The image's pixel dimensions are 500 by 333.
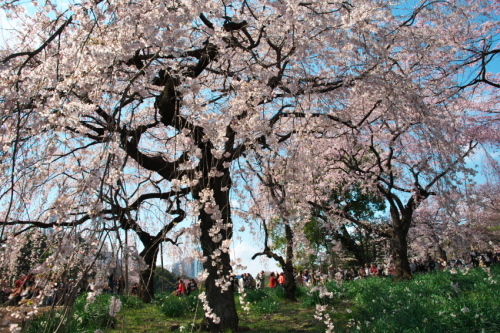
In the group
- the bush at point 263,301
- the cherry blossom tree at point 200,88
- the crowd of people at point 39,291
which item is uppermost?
the cherry blossom tree at point 200,88

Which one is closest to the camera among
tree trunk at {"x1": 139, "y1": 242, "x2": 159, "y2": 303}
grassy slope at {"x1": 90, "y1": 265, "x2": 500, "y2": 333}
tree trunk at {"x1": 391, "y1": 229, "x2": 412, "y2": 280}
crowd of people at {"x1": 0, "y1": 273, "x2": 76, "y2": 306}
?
crowd of people at {"x1": 0, "y1": 273, "x2": 76, "y2": 306}

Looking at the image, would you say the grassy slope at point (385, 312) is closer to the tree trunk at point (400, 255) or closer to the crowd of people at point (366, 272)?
the tree trunk at point (400, 255)

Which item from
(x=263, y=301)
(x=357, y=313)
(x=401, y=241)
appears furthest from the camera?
(x=401, y=241)

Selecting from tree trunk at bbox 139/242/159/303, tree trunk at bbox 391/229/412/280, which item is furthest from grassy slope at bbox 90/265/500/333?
tree trunk at bbox 391/229/412/280

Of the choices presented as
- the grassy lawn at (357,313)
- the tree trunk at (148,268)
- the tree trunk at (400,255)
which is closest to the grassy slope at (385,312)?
the grassy lawn at (357,313)

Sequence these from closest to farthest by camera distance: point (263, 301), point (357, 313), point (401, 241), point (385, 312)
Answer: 1. point (385, 312)
2. point (357, 313)
3. point (263, 301)
4. point (401, 241)

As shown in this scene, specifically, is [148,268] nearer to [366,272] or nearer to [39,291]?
[39,291]

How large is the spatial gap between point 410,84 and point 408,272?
6874 millimetres

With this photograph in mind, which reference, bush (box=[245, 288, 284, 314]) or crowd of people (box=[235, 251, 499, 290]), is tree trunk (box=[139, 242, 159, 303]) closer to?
bush (box=[245, 288, 284, 314])

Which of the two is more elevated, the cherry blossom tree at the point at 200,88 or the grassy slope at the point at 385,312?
the cherry blossom tree at the point at 200,88

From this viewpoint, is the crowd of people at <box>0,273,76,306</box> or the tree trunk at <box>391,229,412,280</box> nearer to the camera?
the crowd of people at <box>0,273,76,306</box>

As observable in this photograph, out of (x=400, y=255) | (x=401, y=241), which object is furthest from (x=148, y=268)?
(x=400, y=255)

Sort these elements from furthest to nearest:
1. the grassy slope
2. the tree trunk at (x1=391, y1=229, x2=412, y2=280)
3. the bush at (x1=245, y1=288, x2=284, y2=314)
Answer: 1. the tree trunk at (x1=391, y1=229, x2=412, y2=280)
2. the bush at (x1=245, y1=288, x2=284, y2=314)
3. the grassy slope

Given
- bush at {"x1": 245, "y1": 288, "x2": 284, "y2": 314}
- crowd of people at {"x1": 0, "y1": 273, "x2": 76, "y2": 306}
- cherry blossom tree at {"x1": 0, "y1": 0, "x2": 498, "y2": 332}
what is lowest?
bush at {"x1": 245, "y1": 288, "x2": 284, "y2": 314}
